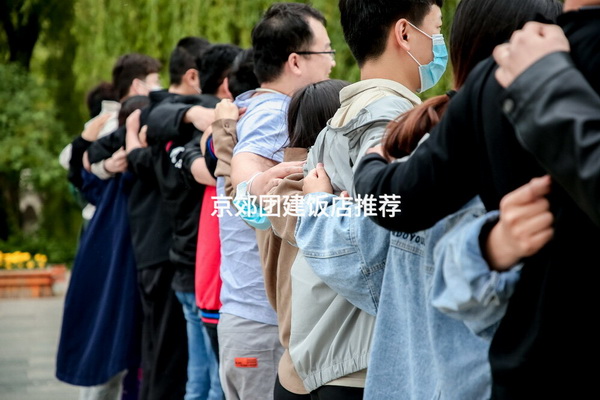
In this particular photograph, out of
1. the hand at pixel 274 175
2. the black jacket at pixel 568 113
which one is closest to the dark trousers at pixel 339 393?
the hand at pixel 274 175

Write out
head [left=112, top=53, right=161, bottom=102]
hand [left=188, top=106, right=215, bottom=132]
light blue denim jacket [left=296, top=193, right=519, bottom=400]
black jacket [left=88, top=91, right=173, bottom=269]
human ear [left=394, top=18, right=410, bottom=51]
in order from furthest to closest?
head [left=112, top=53, right=161, bottom=102] < black jacket [left=88, top=91, right=173, bottom=269] < hand [left=188, top=106, right=215, bottom=132] < human ear [left=394, top=18, right=410, bottom=51] < light blue denim jacket [left=296, top=193, right=519, bottom=400]

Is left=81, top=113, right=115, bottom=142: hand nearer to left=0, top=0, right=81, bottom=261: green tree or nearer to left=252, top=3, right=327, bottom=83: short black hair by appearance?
left=252, top=3, right=327, bottom=83: short black hair

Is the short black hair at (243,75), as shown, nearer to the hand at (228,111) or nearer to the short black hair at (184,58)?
the hand at (228,111)

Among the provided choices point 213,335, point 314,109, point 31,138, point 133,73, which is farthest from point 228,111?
point 31,138

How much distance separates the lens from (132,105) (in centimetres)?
583

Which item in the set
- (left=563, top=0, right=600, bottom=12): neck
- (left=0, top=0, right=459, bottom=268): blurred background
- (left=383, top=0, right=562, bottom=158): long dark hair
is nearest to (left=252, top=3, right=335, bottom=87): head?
(left=383, top=0, right=562, bottom=158): long dark hair

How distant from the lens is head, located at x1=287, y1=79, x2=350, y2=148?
3.16 m

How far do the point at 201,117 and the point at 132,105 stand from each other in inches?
55.2

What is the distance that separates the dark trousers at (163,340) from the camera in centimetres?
500

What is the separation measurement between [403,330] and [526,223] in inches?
25.2

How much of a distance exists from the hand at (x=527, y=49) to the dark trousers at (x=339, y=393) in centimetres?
117

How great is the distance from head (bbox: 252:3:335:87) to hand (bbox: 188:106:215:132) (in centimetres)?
72

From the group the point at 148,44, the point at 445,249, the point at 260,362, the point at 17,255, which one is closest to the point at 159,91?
the point at 260,362

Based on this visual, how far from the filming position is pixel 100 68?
11062 mm
